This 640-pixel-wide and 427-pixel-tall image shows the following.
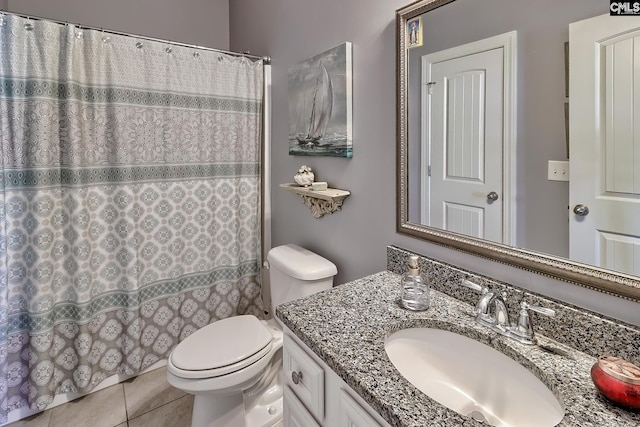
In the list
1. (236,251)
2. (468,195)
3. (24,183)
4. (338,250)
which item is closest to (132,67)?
(24,183)

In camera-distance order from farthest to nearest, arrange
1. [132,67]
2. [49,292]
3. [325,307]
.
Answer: [132,67]
[49,292]
[325,307]

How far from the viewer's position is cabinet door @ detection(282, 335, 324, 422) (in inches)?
34.9

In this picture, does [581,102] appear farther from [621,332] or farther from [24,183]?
[24,183]

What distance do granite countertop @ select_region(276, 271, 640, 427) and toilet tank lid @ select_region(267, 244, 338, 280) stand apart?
0.35m

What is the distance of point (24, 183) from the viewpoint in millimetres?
1585

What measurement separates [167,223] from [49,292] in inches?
24.3

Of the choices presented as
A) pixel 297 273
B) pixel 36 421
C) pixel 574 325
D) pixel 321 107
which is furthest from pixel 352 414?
pixel 36 421

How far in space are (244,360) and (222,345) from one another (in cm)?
14

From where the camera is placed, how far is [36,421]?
1683 millimetres

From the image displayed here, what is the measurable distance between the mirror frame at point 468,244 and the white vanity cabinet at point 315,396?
1.89 ft

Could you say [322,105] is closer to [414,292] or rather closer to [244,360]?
[414,292]

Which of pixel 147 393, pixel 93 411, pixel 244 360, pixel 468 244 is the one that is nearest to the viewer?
pixel 468 244

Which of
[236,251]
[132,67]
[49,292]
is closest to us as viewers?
[49,292]

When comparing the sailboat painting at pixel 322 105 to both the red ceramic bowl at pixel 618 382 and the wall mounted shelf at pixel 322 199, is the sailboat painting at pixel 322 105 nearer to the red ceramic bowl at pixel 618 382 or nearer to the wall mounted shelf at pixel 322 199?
the wall mounted shelf at pixel 322 199
